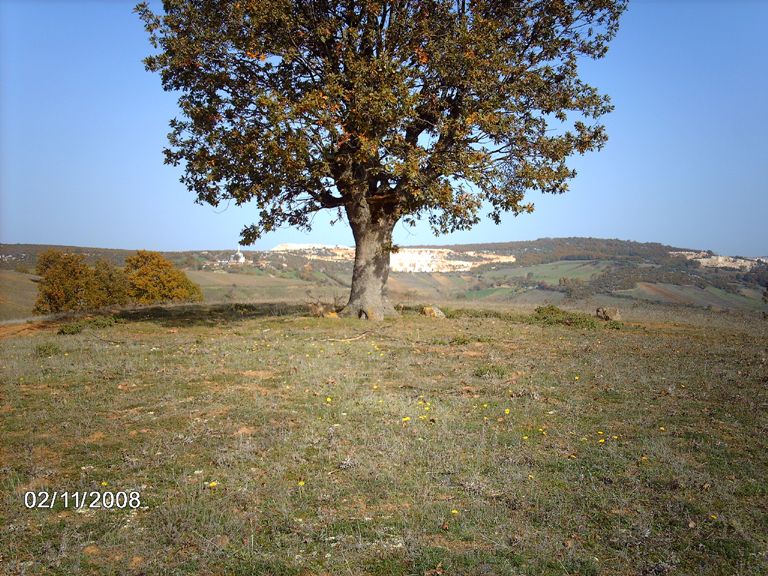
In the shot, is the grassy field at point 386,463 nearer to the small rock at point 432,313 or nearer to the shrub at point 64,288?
the small rock at point 432,313

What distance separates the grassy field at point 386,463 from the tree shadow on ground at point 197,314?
220 inches

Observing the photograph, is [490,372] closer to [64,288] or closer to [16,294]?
[64,288]

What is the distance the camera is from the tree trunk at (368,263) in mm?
16641

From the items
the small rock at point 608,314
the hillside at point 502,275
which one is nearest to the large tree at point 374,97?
the small rock at point 608,314

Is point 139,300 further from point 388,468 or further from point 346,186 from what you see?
point 388,468

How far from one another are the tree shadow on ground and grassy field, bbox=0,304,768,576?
5.60m

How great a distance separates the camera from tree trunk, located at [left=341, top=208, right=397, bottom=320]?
16641 millimetres

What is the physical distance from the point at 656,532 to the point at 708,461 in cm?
188

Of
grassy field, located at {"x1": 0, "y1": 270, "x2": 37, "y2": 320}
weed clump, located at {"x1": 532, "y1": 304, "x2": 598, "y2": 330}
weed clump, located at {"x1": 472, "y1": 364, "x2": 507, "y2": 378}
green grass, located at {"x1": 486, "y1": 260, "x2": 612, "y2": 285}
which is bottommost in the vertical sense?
grassy field, located at {"x1": 0, "y1": 270, "x2": 37, "y2": 320}

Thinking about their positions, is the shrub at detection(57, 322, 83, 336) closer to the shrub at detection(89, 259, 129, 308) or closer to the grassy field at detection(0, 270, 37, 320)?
the shrub at detection(89, 259, 129, 308)

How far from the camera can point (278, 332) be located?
14312 millimetres

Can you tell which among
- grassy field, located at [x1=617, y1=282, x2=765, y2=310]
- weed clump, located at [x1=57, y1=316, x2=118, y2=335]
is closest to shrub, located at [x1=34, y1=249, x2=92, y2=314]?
weed clump, located at [x1=57, y1=316, x2=118, y2=335]

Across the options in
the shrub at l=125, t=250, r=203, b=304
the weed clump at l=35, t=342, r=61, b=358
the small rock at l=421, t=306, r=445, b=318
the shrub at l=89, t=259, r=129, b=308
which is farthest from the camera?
the shrub at l=125, t=250, r=203, b=304

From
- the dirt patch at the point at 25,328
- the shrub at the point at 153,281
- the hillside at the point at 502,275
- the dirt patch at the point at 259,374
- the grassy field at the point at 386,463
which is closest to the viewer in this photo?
the grassy field at the point at 386,463
